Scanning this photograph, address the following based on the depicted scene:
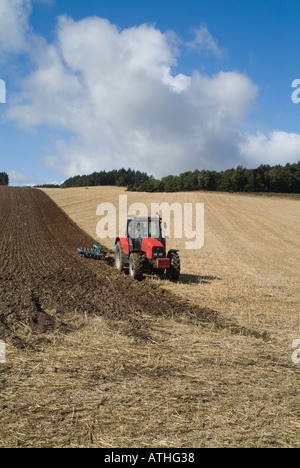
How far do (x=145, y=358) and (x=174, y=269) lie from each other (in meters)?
5.84

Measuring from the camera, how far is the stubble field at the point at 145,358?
391cm

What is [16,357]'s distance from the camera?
554 centimetres

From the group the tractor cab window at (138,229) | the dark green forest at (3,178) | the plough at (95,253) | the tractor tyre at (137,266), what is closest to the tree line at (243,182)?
the plough at (95,253)

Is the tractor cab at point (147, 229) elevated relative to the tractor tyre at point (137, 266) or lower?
elevated

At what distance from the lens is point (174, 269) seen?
37.6ft

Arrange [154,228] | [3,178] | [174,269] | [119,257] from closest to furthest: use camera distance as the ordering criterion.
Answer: [174,269] → [154,228] → [119,257] → [3,178]

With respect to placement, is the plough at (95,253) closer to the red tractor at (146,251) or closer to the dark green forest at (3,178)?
the red tractor at (146,251)

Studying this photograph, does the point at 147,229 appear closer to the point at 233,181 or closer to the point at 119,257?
the point at 119,257

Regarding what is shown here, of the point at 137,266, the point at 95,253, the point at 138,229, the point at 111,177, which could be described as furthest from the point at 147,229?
the point at 111,177

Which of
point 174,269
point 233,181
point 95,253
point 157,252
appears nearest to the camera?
point 157,252

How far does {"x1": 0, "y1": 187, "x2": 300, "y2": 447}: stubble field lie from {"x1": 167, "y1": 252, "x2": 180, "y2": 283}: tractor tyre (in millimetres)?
365

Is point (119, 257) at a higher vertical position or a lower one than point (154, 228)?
lower

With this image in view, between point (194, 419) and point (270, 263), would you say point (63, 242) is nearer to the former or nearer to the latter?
point (270, 263)
